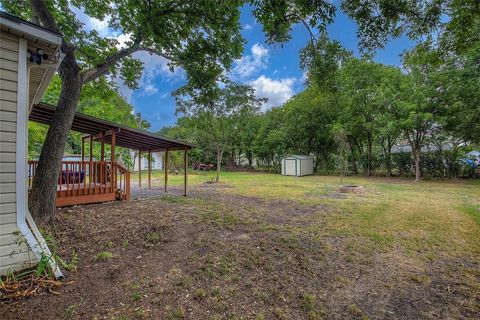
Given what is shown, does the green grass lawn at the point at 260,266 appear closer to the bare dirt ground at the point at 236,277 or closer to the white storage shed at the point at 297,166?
the bare dirt ground at the point at 236,277

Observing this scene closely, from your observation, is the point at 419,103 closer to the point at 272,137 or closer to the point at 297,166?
the point at 297,166

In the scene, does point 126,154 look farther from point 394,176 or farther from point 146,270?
point 394,176

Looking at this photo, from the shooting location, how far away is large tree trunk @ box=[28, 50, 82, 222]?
4.19 metres

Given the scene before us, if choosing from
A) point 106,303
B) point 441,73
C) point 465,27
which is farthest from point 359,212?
point 441,73

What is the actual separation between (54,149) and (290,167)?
1768 cm

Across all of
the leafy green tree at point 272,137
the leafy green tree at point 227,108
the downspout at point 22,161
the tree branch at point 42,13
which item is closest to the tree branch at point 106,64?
the tree branch at point 42,13

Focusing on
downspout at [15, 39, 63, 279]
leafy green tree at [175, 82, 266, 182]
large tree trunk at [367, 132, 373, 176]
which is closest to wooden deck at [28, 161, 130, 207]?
Result: downspout at [15, 39, 63, 279]

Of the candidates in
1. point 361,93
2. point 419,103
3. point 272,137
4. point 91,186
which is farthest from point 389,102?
point 91,186

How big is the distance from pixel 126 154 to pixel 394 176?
2042cm

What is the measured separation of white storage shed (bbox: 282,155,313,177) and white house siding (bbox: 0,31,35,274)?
725 inches

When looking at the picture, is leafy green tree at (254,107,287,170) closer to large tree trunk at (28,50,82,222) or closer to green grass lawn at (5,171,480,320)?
green grass lawn at (5,171,480,320)

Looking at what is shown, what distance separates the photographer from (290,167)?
2012 cm

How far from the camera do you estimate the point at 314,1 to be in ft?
9.93

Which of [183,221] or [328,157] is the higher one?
[328,157]
